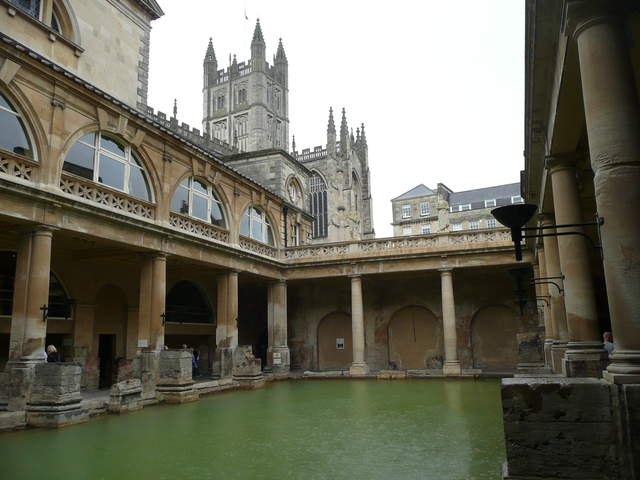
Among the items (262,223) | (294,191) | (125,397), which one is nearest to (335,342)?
(262,223)

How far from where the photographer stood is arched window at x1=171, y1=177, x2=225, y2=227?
1919cm

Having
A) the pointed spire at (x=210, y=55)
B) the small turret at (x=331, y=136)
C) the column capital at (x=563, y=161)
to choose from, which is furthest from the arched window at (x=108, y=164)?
the pointed spire at (x=210, y=55)

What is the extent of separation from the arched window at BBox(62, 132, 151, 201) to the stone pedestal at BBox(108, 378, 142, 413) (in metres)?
5.91

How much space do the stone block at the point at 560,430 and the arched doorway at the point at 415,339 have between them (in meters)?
22.2

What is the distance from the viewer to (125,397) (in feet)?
44.9

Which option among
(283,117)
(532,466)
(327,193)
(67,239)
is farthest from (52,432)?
(283,117)

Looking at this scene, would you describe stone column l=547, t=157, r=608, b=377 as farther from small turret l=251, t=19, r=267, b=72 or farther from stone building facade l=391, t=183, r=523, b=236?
small turret l=251, t=19, r=267, b=72

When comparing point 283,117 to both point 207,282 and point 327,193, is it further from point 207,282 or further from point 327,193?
point 207,282

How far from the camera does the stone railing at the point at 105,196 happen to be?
14.3m

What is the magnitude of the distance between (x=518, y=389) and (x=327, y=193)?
61.3m

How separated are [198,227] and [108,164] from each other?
4.71 m

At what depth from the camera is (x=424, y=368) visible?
26.9m

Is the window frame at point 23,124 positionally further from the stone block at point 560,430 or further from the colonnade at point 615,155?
the stone block at point 560,430

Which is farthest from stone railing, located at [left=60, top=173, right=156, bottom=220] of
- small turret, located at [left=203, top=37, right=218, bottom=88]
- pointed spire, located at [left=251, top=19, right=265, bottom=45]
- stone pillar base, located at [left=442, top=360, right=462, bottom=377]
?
small turret, located at [left=203, top=37, right=218, bottom=88]
